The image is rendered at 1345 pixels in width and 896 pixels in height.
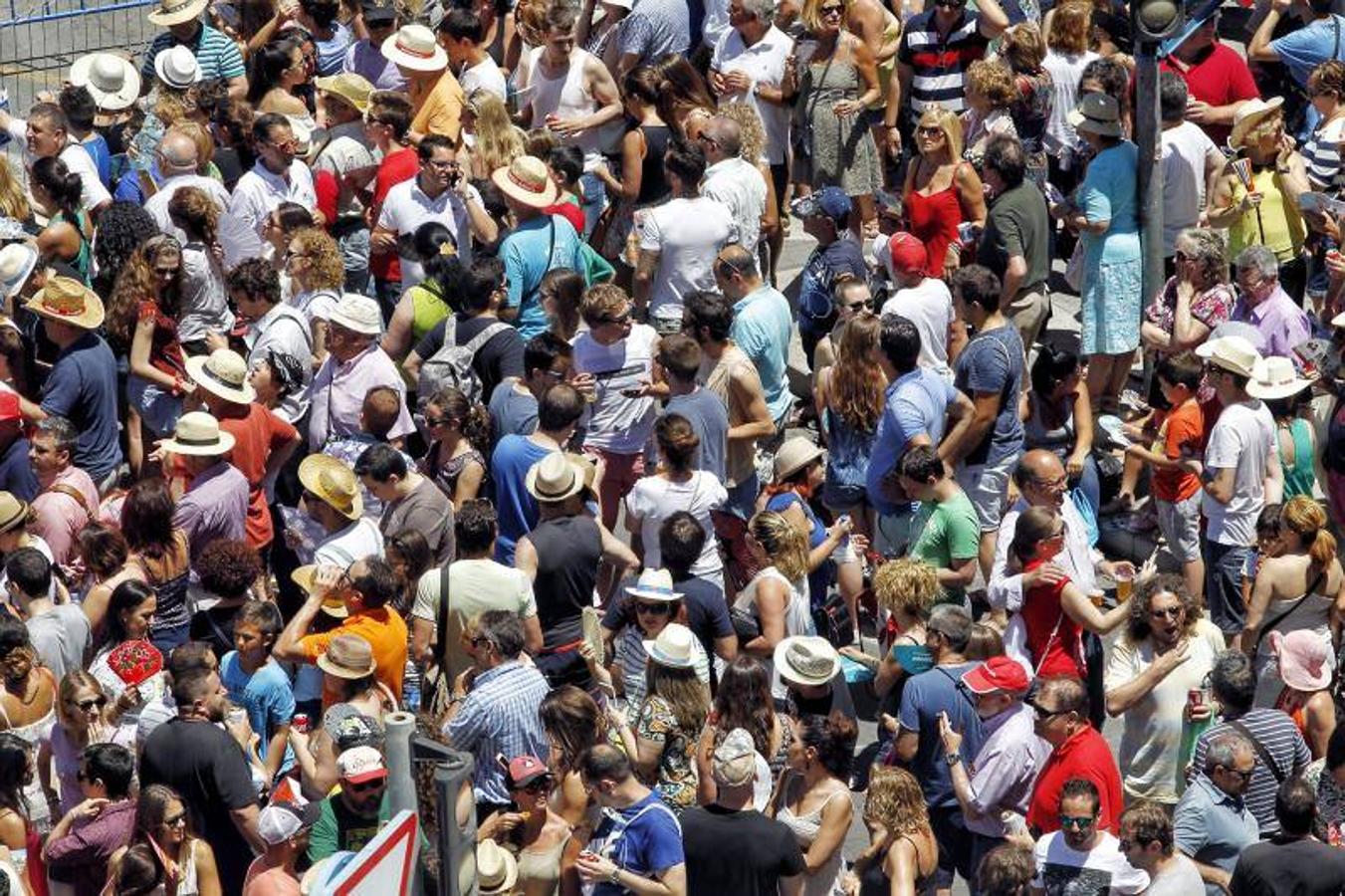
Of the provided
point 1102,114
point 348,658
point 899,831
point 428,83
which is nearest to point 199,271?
point 428,83

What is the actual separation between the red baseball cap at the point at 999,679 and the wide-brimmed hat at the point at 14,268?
561cm

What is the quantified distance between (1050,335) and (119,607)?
6.34 metres

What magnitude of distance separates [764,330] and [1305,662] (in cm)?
334

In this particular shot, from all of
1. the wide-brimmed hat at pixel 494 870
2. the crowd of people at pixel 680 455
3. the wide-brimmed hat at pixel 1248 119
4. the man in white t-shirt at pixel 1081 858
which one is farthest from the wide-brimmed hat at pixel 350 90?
the man in white t-shirt at pixel 1081 858

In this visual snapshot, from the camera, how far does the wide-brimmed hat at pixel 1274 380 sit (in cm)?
1204

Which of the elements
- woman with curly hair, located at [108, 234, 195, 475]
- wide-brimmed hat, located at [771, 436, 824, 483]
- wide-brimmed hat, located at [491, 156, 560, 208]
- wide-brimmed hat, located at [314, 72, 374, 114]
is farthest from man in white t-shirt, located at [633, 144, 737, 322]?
woman with curly hair, located at [108, 234, 195, 475]

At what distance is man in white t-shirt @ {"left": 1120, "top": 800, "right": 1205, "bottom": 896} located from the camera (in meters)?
9.12

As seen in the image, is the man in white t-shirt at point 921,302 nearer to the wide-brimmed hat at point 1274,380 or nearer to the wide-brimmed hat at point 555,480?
the wide-brimmed hat at point 1274,380

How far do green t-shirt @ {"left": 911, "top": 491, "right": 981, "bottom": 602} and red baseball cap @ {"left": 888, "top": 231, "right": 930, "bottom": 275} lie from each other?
167 cm

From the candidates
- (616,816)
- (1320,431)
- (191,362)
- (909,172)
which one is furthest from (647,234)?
(616,816)

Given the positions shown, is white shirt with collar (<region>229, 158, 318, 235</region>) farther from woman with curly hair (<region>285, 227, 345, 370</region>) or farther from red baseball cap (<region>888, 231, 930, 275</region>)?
red baseball cap (<region>888, 231, 930, 275</region>)

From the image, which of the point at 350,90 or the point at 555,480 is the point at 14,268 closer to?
the point at 350,90

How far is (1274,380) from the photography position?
1214 cm

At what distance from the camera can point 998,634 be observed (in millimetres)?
10602
